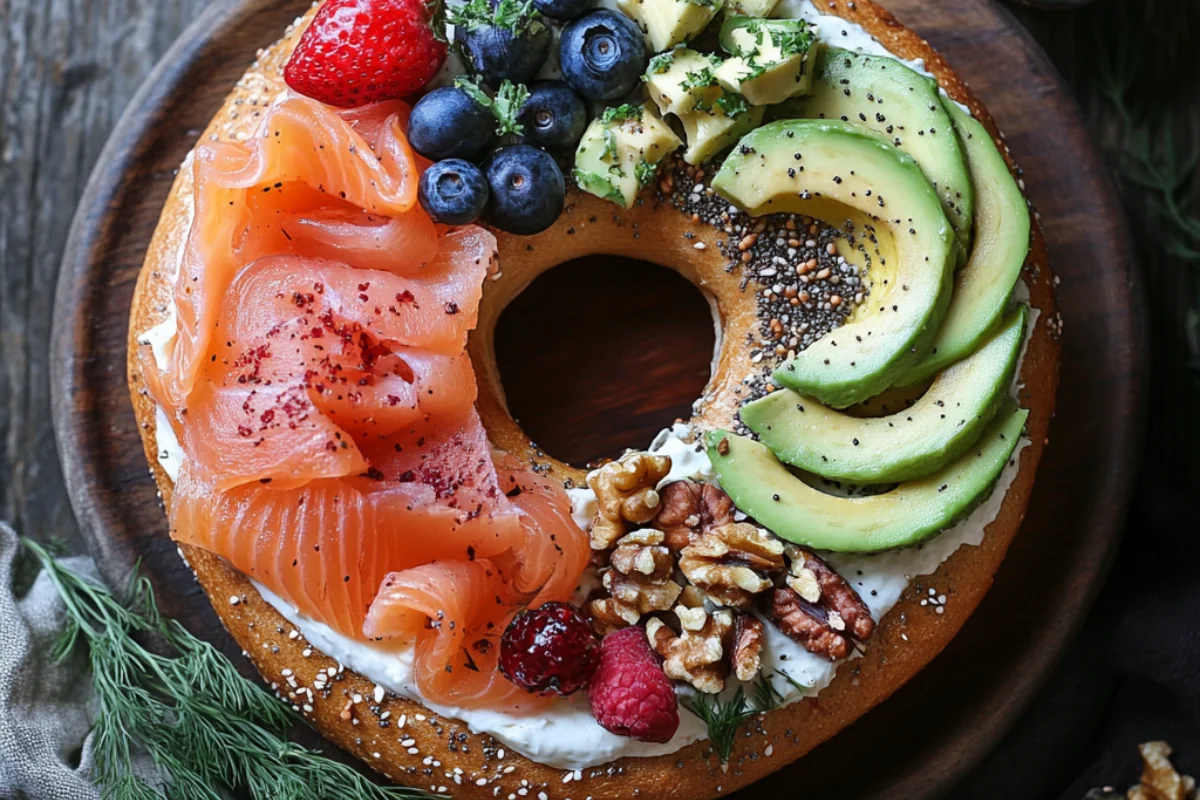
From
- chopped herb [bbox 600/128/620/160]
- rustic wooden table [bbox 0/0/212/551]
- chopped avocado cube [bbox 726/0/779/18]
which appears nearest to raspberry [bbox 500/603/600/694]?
chopped herb [bbox 600/128/620/160]

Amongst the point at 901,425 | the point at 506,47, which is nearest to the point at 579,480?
the point at 901,425

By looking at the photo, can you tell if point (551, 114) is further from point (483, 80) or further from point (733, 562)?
point (733, 562)

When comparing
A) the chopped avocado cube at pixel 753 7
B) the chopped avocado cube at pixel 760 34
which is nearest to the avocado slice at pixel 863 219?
the chopped avocado cube at pixel 760 34

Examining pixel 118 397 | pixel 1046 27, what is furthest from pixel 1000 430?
pixel 118 397

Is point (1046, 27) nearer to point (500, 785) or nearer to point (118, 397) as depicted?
Answer: point (500, 785)

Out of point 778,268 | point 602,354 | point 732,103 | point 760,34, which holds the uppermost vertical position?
point 760,34

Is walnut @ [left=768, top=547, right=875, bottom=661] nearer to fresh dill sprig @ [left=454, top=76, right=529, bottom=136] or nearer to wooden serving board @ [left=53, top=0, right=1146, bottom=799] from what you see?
wooden serving board @ [left=53, top=0, right=1146, bottom=799]

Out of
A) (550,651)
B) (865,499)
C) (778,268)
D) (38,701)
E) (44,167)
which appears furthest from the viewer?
(44,167)
